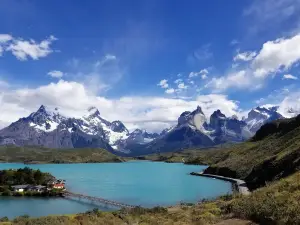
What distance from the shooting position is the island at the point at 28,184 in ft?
512

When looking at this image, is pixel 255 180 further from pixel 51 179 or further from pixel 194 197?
pixel 51 179

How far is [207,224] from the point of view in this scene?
113 feet

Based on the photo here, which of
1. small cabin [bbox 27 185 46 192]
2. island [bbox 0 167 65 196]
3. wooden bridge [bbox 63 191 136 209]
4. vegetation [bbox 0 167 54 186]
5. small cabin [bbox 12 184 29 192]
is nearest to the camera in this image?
wooden bridge [bbox 63 191 136 209]

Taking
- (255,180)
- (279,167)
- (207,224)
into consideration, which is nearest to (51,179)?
(255,180)

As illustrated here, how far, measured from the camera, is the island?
512 ft

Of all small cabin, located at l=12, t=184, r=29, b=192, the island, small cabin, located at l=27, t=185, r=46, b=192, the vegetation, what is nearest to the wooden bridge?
the island

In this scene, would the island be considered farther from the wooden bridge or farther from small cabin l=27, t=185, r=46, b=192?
the wooden bridge

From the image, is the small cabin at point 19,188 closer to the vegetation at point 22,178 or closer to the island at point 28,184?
the island at point 28,184

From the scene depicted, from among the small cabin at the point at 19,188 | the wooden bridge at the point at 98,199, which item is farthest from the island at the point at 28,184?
the wooden bridge at the point at 98,199

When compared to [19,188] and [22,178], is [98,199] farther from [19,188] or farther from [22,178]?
[22,178]

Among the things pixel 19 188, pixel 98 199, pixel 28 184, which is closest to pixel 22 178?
pixel 28 184

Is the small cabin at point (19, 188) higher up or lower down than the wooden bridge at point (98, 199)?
higher up

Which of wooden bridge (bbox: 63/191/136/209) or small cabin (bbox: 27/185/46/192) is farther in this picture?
small cabin (bbox: 27/185/46/192)

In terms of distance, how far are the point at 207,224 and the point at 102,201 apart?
9539cm
